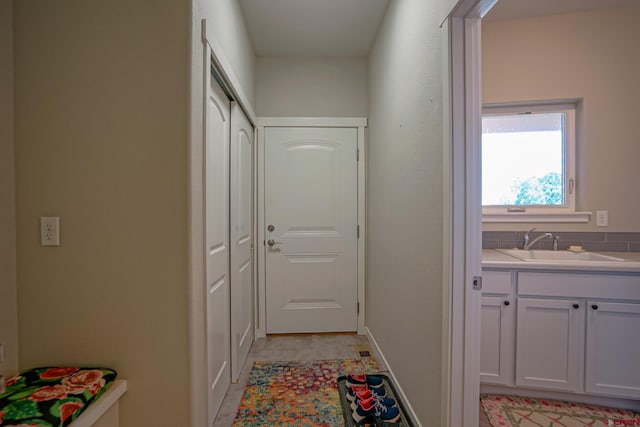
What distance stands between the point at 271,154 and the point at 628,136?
9.02ft

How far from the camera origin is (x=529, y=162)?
91.5 inches

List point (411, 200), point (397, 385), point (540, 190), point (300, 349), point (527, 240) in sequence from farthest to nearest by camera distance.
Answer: point (300, 349), point (540, 190), point (527, 240), point (397, 385), point (411, 200)

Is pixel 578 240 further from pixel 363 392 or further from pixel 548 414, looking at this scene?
pixel 363 392

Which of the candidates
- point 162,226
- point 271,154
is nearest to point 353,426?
point 162,226

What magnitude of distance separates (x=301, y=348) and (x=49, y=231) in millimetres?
1988

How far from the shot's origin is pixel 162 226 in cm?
117

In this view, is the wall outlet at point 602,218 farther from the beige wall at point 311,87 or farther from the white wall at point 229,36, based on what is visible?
the white wall at point 229,36

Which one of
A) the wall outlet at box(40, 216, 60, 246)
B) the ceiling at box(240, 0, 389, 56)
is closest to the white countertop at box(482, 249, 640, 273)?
the ceiling at box(240, 0, 389, 56)

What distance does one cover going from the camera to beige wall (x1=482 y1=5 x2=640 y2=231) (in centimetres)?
209

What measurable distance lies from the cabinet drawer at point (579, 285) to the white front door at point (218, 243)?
5.85 ft

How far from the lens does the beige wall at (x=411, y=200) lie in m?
1.29

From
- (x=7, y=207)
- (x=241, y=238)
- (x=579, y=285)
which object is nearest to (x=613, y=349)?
(x=579, y=285)

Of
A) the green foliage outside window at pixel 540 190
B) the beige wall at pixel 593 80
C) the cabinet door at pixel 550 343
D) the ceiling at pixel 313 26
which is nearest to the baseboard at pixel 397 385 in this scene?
the cabinet door at pixel 550 343

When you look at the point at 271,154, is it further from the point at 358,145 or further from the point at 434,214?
the point at 434,214
